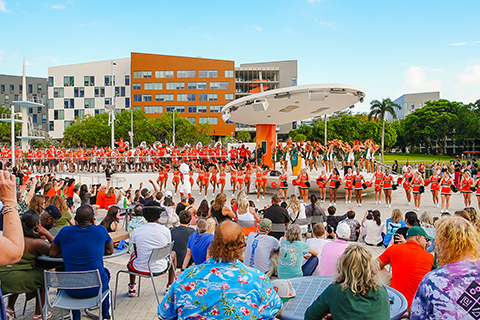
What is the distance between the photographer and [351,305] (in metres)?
2.50

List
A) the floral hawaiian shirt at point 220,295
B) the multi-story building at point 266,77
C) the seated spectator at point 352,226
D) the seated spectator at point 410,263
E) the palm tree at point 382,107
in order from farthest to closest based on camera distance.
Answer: the multi-story building at point 266,77 < the palm tree at point 382,107 < the seated spectator at point 352,226 < the seated spectator at point 410,263 < the floral hawaiian shirt at point 220,295

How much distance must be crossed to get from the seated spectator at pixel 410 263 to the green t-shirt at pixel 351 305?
4.54 feet

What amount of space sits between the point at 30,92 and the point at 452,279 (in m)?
98.2

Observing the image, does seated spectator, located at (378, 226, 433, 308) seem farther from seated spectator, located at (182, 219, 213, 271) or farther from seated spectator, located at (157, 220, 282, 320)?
seated spectator, located at (182, 219, 213, 271)

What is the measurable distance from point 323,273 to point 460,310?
92.4 inches

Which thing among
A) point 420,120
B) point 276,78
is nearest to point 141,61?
point 276,78

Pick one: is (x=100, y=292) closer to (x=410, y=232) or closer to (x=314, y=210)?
(x=410, y=232)

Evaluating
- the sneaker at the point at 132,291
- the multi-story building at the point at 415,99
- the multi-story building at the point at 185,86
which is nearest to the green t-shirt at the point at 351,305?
the sneaker at the point at 132,291

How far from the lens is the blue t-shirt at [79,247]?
4148 mm

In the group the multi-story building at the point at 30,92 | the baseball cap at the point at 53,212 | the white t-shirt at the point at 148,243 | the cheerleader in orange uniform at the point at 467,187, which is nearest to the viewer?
the white t-shirt at the point at 148,243

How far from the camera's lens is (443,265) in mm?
2602

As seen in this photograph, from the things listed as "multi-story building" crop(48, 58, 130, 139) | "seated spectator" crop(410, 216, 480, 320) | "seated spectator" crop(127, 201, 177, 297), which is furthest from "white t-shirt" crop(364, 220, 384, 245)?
"multi-story building" crop(48, 58, 130, 139)

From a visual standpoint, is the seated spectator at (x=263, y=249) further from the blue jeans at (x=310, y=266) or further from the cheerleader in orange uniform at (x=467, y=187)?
the cheerleader in orange uniform at (x=467, y=187)

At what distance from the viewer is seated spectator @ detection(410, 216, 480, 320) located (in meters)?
2.36
